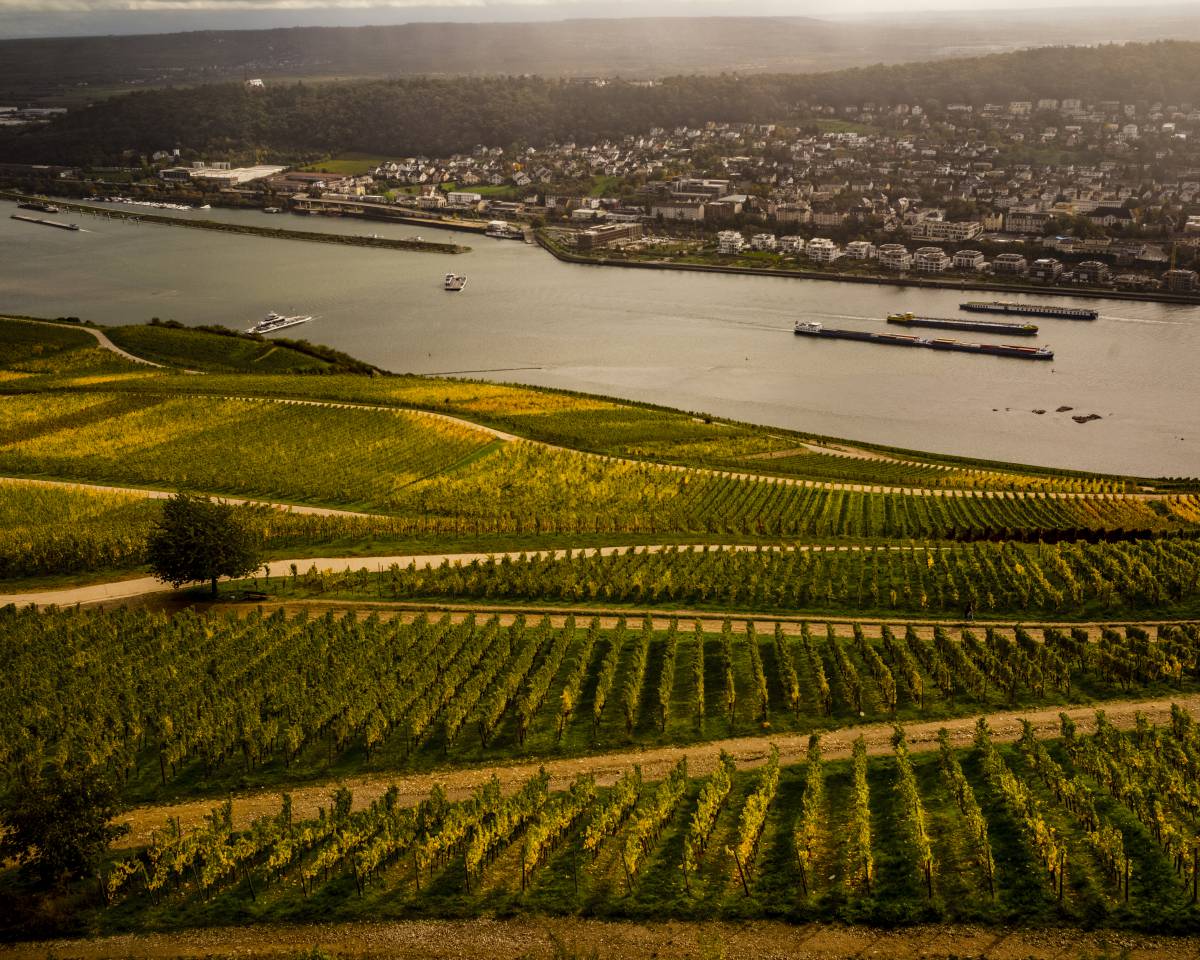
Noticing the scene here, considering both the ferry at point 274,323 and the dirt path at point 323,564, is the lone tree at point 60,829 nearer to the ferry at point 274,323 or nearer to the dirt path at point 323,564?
the dirt path at point 323,564

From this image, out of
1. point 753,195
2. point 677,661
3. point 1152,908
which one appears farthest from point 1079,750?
point 753,195

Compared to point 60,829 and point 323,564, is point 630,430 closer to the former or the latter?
point 323,564

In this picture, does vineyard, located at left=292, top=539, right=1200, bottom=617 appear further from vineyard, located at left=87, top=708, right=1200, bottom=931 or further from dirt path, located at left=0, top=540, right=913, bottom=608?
vineyard, located at left=87, top=708, right=1200, bottom=931

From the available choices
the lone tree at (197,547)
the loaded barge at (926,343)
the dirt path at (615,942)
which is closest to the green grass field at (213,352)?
the loaded barge at (926,343)

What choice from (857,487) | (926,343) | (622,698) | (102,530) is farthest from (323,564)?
(926,343)

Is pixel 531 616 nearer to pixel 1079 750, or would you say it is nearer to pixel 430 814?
pixel 430 814

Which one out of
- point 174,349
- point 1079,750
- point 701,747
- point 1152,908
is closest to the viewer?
point 1152,908
